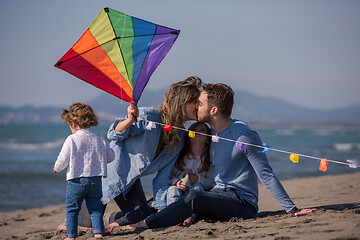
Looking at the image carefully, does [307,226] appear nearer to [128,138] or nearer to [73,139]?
[128,138]

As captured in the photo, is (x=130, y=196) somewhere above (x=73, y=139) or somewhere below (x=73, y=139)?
below

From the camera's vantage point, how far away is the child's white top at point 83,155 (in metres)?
3.83

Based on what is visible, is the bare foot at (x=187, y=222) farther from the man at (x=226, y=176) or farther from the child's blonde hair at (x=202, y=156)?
the child's blonde hair at (x=202, y=156)

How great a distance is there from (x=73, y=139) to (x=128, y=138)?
630mm

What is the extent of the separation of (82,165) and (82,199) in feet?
1.05

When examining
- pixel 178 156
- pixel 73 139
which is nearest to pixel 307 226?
pixel 178 156

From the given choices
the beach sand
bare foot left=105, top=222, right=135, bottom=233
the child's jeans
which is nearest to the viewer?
the beach sand

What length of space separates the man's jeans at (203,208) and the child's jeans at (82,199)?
49cm

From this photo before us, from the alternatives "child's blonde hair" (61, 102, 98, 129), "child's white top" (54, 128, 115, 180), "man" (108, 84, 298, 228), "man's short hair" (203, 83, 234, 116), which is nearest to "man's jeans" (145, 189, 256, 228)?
"man" (108, 84, 298, 228)

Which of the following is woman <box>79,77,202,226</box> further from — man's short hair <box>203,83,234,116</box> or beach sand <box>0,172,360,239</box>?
beach sand <box>0,172,360,239</box>

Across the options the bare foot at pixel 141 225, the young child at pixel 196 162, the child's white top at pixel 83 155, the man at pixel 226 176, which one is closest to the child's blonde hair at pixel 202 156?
the young child at pixel 196 162

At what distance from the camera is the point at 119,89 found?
4.28 metres

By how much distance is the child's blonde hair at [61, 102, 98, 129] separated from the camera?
394cm

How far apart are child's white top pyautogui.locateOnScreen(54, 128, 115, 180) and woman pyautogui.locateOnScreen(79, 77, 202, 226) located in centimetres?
28
